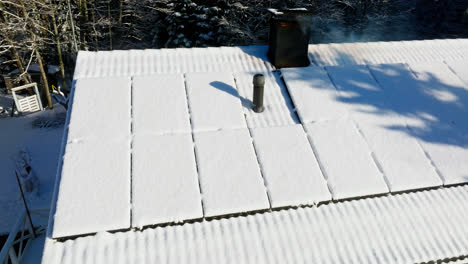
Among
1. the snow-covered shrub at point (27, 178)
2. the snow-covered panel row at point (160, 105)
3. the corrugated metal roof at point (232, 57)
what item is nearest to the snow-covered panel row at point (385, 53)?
the corrugated metal roof at point (232, 57)

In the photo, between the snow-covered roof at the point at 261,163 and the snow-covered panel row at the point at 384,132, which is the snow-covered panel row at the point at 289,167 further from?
the snow-covered panel row at the point at 384,132

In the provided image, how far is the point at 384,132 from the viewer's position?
17.1ft

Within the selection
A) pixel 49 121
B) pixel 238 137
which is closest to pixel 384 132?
pixel 238 137

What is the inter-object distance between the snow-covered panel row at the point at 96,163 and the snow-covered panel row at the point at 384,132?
3640 mm

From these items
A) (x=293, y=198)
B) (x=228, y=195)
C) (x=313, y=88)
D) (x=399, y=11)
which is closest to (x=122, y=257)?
(x=228, y=195)

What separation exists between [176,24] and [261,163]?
48.5 ft

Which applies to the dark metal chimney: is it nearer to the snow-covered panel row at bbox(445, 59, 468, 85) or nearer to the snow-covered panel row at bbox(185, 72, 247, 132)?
the snow-covered panel row at bbox(185, 72, 247, 132)

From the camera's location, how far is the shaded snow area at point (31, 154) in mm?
8906

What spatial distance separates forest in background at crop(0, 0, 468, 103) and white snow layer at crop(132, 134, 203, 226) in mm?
12446

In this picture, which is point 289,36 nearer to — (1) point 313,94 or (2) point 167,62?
(1) point 313,94

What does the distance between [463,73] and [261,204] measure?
5.26 meters

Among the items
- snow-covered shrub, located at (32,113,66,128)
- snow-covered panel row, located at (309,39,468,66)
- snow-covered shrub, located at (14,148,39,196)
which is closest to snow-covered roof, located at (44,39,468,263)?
snow-covered panel row, located at (309,39,468,66)

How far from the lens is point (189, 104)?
5418 millimetres

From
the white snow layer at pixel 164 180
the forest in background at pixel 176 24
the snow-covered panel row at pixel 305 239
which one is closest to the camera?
the snow-covered panel row at pixel 305 239
